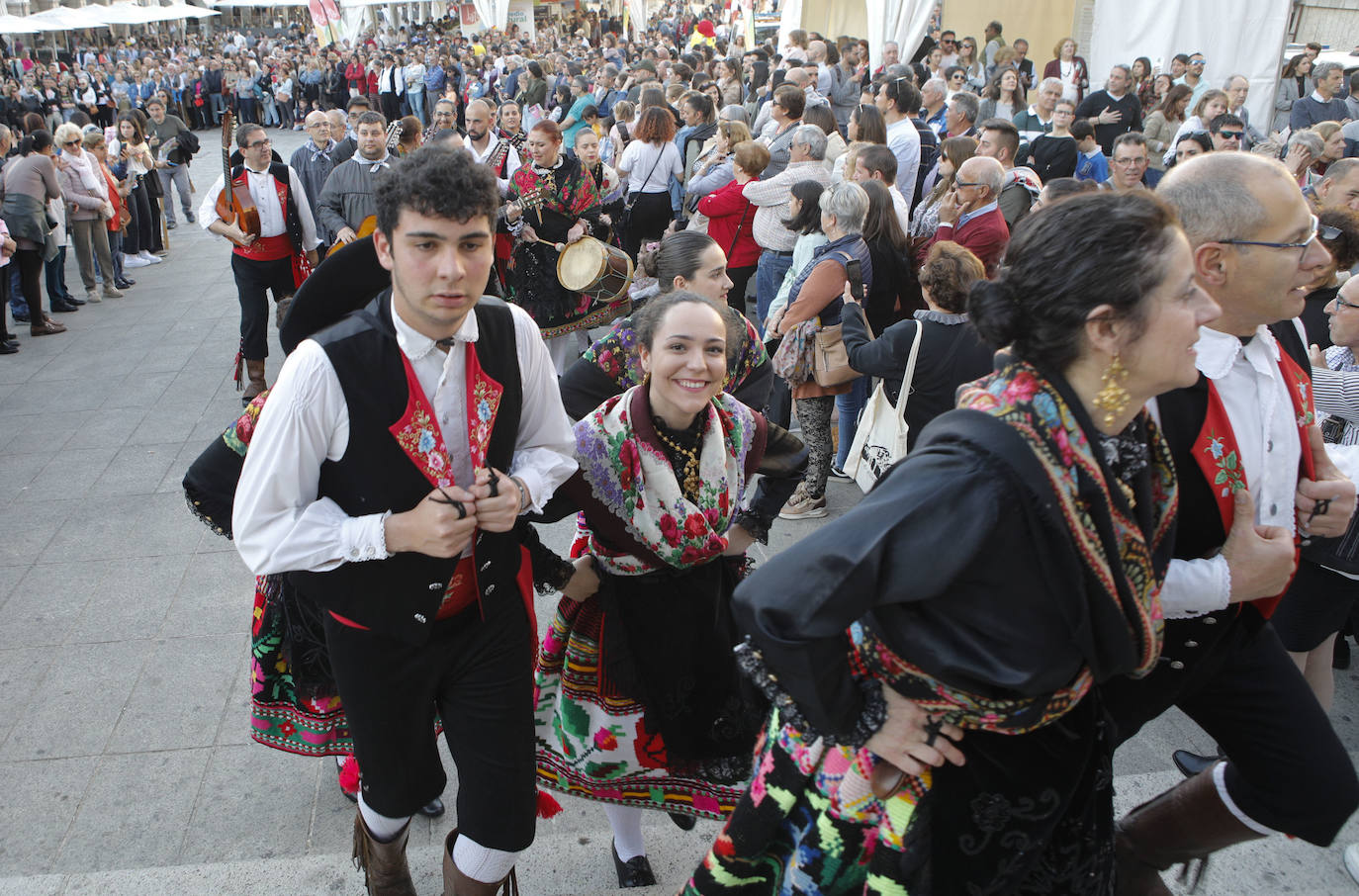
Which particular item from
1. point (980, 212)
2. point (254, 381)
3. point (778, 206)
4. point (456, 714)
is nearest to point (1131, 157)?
point (980, 212)

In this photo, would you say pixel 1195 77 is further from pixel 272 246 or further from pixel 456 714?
pixel 456 714

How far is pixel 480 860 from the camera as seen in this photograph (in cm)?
243

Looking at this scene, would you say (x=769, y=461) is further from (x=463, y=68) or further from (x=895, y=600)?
(x=463, y=68)

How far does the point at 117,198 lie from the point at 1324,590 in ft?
37.1

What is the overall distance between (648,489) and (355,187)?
17.1ft

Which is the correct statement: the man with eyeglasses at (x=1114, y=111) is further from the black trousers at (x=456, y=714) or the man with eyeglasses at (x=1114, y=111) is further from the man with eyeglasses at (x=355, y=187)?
the black trousers at (x=456, y=714)

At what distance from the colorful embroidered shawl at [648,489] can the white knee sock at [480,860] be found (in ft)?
2.49

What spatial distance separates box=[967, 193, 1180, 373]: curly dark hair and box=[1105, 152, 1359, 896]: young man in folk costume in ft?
1.72

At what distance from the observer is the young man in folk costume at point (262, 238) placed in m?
6.97

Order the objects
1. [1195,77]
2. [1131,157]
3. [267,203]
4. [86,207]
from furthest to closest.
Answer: [1195,77]
[86,207]
[267,203]
[1131,157]

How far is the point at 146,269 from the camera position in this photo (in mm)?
11836

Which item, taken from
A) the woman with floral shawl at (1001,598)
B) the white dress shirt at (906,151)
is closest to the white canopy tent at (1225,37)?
the white dress shirt at (906,151)

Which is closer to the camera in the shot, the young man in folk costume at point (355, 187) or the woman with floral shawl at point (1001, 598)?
the woman with floral shawl at point (1001, 598)

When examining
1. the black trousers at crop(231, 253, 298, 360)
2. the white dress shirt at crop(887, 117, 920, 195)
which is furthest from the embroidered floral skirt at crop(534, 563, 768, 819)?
A: the white dress shirt at crop(887, 117, 920, 195)
